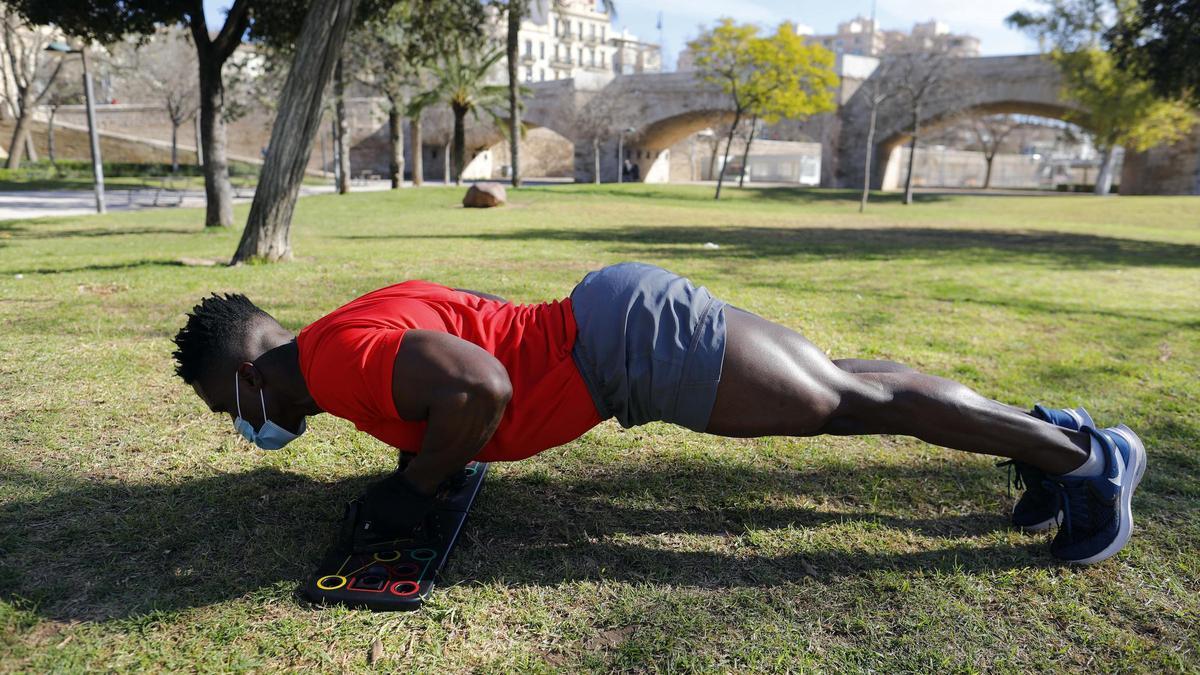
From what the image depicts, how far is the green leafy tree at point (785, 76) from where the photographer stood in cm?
3606

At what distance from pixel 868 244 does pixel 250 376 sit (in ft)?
44.1

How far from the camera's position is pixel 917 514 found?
3102 millimetres

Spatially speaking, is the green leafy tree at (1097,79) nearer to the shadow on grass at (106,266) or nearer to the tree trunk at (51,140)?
the shadow on grass at (106,266)

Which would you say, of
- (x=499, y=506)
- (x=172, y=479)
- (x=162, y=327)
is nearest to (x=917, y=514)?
(x=499, y=506)

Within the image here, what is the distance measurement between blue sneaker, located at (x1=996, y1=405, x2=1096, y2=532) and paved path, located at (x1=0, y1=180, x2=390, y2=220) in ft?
62.4

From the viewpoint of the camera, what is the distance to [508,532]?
2.90 m

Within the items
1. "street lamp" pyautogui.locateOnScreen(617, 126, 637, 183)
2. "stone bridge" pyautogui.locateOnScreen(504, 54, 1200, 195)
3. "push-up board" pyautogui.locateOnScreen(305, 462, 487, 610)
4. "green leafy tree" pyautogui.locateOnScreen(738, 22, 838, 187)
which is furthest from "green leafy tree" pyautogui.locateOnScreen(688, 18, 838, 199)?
"push-up board" pyautogui.locateOnScreen(305, 462, 487, 610)

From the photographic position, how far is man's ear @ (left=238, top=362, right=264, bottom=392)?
2.44 metres

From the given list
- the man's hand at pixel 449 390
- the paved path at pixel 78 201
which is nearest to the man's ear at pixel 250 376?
the man's hand at pixel 449 390

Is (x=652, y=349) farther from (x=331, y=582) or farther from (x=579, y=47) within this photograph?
(x=579, y=47)

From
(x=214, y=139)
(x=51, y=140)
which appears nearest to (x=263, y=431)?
(x=214, y=139)

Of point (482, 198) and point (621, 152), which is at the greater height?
point (621, 152)

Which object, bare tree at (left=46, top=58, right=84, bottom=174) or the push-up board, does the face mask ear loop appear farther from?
bare tree at (left=46, top=58, right=84, bottom=174)

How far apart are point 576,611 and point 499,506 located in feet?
2.59
